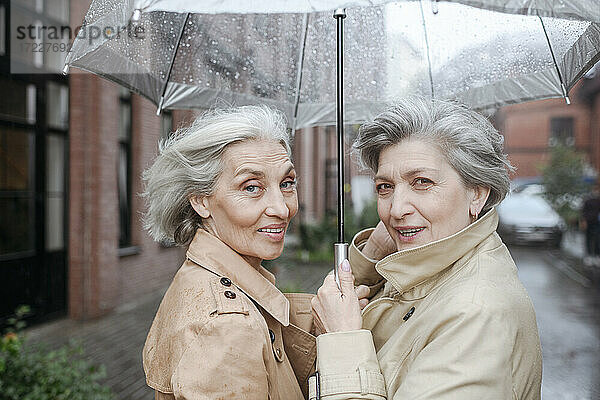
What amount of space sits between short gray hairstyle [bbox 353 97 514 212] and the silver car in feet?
58.1

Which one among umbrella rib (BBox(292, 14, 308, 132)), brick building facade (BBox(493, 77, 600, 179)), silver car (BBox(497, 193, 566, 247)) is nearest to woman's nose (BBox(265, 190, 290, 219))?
umbrella rib (BBox(292, 14, 308, 132))

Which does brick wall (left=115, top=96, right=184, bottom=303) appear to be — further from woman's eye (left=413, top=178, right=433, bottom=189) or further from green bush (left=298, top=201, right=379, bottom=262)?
woman's eye (left=413, top=178, right=433, bottom=189)

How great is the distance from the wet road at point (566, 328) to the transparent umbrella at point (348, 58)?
403cm

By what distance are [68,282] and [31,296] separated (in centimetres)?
65

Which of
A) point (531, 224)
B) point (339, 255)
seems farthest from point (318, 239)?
point (339, 255)

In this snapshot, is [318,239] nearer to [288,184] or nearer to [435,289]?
[288,184]

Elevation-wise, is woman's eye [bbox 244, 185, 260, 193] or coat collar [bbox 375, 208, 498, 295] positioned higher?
woman's eye [bbox 244, 185, 260, 193]

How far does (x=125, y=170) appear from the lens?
9.59m

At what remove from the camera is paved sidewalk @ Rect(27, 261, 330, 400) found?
224 inches

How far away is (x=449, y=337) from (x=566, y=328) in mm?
7513

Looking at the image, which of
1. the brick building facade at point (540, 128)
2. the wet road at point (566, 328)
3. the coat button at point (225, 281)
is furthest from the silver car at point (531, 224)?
the coat button at point (225, 281)

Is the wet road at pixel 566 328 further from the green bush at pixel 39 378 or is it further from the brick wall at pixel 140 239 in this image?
the brick wall at pixel 140 239

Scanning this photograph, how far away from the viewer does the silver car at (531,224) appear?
19250 mm

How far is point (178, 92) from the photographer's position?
273 centimetres
